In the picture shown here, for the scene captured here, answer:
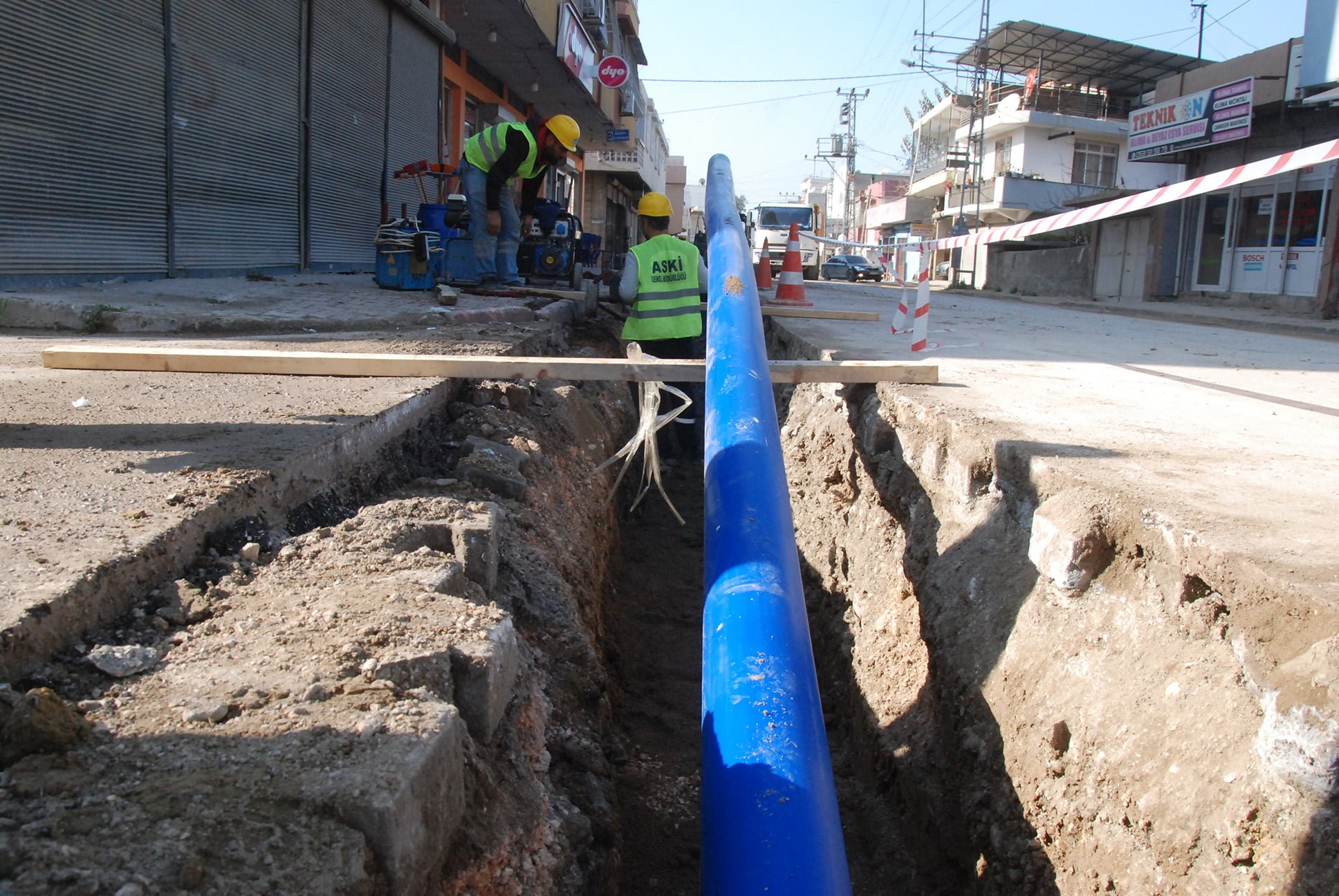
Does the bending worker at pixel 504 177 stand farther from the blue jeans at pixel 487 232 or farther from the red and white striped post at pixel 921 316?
the red and white striped post at pixel 921 316

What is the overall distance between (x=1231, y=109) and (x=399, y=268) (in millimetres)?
18725

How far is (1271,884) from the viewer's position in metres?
1.63

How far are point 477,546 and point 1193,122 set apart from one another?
75.2 feet

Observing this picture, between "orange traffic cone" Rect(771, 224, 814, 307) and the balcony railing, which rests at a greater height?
the balcony railing

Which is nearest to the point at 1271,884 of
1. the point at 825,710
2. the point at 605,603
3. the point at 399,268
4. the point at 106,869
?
the point at 106,869

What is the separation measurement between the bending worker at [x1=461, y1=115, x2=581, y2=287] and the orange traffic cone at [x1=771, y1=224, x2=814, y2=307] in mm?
2585

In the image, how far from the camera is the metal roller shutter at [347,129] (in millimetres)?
9891

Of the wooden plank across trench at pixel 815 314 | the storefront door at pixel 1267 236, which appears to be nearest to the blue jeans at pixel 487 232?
the wooden plank across trench at pixel 815 314

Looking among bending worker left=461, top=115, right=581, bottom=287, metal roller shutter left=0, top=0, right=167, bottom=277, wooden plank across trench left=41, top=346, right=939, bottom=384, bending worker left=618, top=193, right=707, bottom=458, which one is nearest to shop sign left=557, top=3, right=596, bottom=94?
bending worker left=461, top=115, right=581, bottom=287

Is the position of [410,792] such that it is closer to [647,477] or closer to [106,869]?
[106,869]

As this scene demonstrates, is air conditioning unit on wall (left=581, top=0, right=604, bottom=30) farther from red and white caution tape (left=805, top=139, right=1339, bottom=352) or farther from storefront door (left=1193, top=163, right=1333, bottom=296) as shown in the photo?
storefront door (left=1193, top=163, right=1333, bottom=296)

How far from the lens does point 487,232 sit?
805 centimetres

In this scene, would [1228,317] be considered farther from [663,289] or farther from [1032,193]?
[1032,193]

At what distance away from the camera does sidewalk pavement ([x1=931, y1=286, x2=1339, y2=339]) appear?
12867 millimetres
